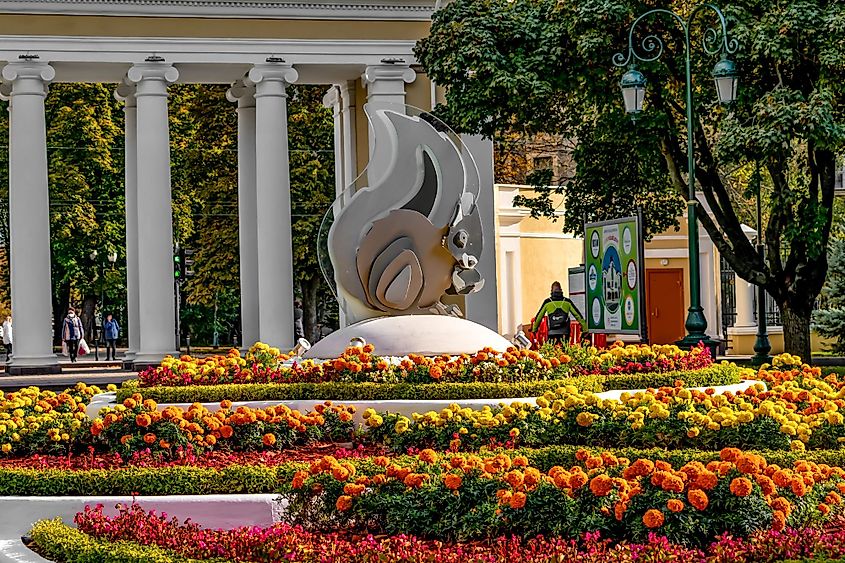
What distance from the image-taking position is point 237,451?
1325 cm

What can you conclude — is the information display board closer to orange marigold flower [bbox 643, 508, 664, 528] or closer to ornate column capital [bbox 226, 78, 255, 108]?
Result: ornate column capital [bbox 226, 78, 255, 108]

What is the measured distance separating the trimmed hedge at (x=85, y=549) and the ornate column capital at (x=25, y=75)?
26.5 m

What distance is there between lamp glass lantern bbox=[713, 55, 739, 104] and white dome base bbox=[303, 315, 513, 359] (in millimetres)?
Result: 6421

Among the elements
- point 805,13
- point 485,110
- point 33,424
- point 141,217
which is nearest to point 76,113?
point 141,217

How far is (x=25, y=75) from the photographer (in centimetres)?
3509

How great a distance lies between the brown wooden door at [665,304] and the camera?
45312 mm

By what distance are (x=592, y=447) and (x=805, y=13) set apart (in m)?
14.8

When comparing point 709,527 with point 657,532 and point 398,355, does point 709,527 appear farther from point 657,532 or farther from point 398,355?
point 398,355

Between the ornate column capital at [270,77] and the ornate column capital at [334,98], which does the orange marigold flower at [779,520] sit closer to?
the ornate column capital at [270,77]

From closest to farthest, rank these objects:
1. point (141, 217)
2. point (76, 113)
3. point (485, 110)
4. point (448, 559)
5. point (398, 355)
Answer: point (448, 559)
point (398, 355)
point (485, 110)
point (141, 217)
point (76, 113)

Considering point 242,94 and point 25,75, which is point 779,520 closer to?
point 25,75

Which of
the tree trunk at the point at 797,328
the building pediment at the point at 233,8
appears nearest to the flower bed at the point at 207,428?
the tree trunk at the point at 797,328

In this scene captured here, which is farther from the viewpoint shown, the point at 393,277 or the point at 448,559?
the point at 393,277

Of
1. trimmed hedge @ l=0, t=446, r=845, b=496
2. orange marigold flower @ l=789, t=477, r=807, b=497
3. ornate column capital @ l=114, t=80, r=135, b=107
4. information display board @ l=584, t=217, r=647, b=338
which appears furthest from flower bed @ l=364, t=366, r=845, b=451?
ornate column capital @ l=114, t=80, r=135, b=107
